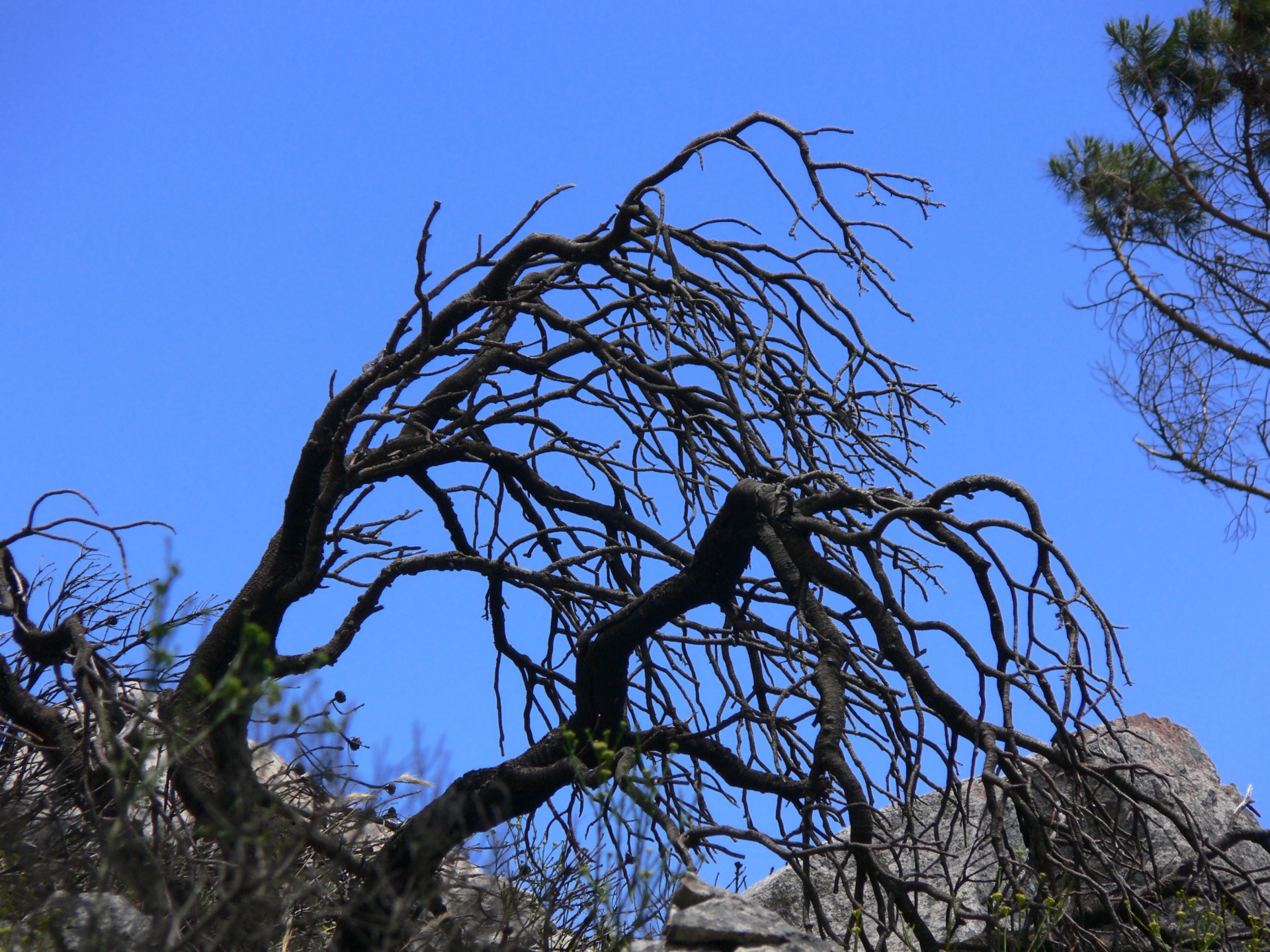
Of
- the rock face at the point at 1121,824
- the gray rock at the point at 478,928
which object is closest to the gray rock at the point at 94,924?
the gray rock at the point at 478,928

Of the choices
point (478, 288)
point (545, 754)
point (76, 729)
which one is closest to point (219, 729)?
point (76, 729)

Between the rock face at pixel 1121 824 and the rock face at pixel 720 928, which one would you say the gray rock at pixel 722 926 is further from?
the rock face at pixel 1121 824

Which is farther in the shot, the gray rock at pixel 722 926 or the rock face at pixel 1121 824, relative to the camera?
the rock face at pixel 1121 824

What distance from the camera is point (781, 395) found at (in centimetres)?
457

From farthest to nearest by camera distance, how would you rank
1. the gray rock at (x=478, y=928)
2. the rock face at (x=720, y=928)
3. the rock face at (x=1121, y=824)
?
the rock face at (x=1121, y=824), the rock face at (x=720, y=928), the gray rock at (x=478, y=928)

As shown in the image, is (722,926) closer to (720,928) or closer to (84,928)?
(720,928)

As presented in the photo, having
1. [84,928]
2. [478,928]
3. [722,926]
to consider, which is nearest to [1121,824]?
[722,926]

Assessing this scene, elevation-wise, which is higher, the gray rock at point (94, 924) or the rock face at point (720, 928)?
the gray rock at point (94, 924)

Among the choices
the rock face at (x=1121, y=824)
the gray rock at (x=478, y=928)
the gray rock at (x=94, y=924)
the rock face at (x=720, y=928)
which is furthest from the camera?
the rock face at (x=1121, y=824)

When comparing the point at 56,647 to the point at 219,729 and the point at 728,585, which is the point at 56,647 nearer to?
the point at 219,729

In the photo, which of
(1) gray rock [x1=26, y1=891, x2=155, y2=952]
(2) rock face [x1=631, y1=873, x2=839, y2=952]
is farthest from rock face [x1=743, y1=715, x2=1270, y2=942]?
(1) gray rock [x1=26, y1=891, x2=155, y2=952]

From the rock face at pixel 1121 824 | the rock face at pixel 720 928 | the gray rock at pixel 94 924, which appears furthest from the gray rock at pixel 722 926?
the rock face at pixel 1121 824

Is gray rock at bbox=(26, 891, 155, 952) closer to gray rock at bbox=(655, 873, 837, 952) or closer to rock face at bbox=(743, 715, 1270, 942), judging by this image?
gray rock at bbox=(655, 873, 837, 952)

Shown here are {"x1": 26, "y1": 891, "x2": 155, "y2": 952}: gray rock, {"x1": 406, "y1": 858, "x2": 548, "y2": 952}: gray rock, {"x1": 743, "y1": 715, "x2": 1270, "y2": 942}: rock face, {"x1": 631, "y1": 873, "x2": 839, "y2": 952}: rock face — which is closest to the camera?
{"x1": 26, "y1": 891, "x2": 155, "y2": 952}: gray rock
